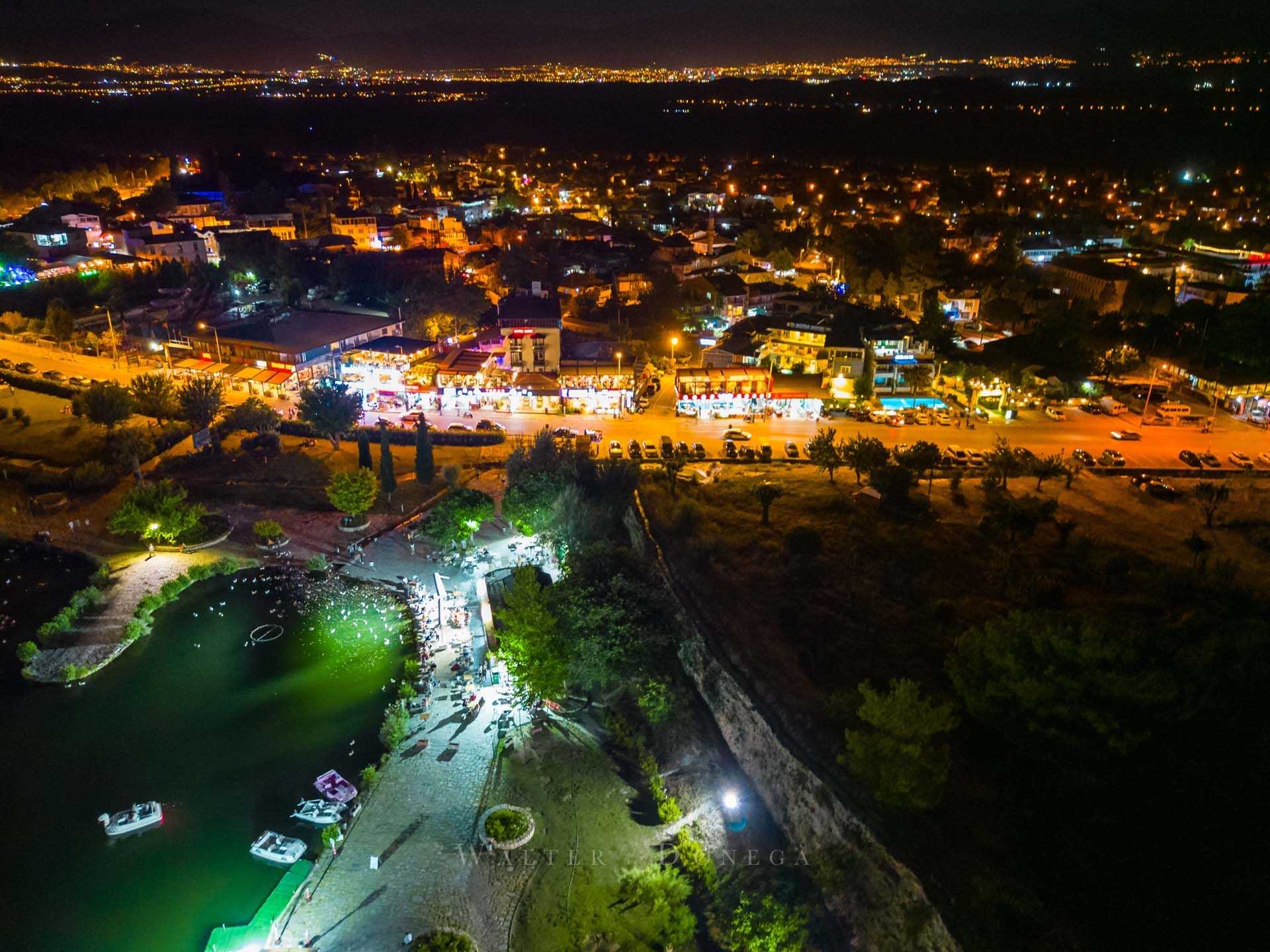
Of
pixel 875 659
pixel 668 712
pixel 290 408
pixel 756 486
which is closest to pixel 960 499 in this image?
pixel 756 486

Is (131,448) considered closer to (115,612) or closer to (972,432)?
(115,612)

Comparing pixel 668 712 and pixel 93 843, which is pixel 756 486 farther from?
pixel 93 843

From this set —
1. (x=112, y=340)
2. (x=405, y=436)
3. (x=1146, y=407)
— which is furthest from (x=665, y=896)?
(x=112, y=340)

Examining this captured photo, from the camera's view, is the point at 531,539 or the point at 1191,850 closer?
the point at 1191,850

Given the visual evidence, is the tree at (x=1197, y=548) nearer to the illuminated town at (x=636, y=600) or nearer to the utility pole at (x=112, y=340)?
the illuminated town at (x=636, y=600)

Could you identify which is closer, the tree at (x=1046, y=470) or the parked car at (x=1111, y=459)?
the tree at (x=1046, y=470)

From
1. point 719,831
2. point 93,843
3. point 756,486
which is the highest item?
point 756,486

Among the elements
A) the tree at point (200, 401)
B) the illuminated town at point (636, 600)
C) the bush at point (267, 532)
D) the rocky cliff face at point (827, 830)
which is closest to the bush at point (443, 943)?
the illuminated town at point (636, 600)
